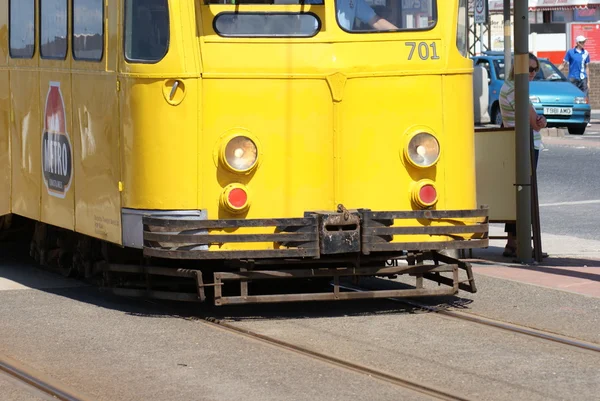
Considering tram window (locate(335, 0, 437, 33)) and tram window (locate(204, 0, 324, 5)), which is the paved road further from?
tram window (locate(204, 0, 324, 5))

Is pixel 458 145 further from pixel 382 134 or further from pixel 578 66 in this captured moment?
pixel 578 66

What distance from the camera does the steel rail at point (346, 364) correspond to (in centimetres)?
697

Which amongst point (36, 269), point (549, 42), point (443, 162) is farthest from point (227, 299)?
point (549, 42)

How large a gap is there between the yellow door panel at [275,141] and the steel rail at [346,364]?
2.47 feet

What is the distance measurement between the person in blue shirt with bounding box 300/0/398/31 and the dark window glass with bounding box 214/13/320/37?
147 mm

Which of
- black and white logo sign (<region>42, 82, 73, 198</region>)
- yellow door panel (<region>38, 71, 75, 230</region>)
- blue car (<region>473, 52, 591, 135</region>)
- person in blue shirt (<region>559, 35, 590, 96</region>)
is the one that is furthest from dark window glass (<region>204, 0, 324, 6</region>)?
person in blue shirt (<region>559, 35, 590, 96</region>)

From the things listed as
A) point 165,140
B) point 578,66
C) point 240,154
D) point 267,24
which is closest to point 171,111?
point 165,140

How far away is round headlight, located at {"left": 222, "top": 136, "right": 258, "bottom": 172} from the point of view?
8.95 m

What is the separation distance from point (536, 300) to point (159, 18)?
134 inches

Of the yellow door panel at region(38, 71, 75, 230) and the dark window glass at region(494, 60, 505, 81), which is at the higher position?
the dark window glass at region(494, 60, 505, 81)

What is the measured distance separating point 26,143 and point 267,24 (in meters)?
2.82

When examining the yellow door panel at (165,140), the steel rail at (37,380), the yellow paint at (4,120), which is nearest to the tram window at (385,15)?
the yellow door panel at (165,140)

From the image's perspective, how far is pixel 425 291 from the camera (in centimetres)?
930

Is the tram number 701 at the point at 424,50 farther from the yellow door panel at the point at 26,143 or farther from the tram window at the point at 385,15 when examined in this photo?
the yellow door panel at the point at 26,143
